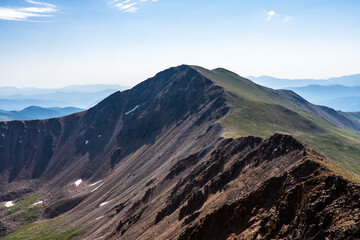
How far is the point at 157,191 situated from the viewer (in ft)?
305

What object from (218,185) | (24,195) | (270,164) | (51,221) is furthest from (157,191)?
(24,195)

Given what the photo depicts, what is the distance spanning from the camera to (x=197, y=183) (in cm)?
7144

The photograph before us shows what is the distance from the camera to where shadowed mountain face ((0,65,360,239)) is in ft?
104

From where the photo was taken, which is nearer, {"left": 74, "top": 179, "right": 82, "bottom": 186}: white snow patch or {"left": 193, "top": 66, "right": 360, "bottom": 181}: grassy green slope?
{"left": 193, "top": 66, "right": 360, "bottom": 181}: grassy green slope

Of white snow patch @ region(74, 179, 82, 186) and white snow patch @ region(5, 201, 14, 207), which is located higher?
white snow patch @ region(74, 179, 82, 186)

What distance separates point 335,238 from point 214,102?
430 feet

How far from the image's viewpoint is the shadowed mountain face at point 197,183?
31748 mm

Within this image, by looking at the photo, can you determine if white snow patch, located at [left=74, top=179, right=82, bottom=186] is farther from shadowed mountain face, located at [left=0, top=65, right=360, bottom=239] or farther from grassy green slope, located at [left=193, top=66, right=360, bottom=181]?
grassy green slope, located at [left=193, top=66, right=360, bottom=181]

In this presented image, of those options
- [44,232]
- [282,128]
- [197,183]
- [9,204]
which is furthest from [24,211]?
[282,128]

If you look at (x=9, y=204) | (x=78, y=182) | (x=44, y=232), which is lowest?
(x=9, y=204)

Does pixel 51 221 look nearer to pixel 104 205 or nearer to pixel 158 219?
pixel 104 205

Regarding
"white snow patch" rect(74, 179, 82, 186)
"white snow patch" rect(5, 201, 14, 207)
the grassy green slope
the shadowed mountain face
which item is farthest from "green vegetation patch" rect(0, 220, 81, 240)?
the grassy green slope

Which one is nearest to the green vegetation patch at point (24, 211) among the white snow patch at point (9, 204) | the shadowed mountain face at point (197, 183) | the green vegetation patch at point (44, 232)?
the shadowed mountain face at point (197, 183)

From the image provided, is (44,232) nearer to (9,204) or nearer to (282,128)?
(9,204)
